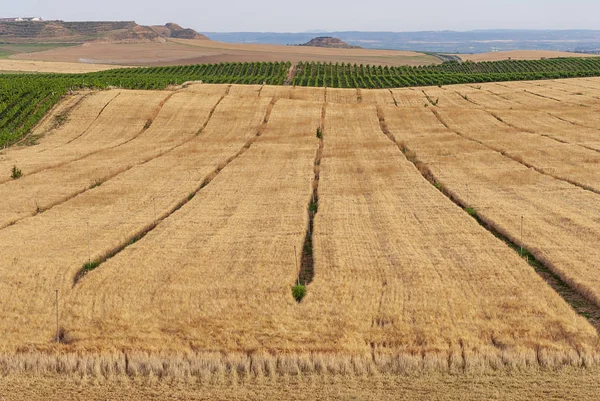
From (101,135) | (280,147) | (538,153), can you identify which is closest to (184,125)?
(101,135)

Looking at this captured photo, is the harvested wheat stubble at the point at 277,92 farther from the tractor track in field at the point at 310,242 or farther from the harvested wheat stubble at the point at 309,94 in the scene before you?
the tractor track in field at the point at 310,242

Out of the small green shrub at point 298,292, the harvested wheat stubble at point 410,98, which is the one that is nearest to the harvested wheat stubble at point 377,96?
the harvested wheat stubble at point 410,98

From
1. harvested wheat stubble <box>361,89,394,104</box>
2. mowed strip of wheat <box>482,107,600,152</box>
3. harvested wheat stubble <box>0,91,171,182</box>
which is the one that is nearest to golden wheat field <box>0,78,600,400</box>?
harvested wheat stubble <box>0,91,171,182</box>

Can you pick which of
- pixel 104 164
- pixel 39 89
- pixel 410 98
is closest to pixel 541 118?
pixel 410 98

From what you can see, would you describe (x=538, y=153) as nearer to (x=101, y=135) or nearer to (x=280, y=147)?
(x=280, y=147)

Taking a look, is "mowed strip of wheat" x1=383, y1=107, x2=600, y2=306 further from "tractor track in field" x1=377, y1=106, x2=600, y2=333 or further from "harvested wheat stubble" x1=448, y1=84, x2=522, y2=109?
"harvested wheat stubble" x1=448, y1=84, x2=522, y2=109

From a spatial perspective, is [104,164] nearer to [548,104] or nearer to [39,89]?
[39,89]
